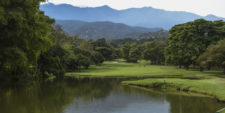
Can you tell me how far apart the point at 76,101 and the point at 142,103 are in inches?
289

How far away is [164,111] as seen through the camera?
71.4ft

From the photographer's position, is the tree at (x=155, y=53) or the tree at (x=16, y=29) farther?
the tree at (x=155, y=53)

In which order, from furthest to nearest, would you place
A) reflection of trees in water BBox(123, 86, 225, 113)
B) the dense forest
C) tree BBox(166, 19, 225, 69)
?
tree BBox(166, 19, 225, 69) → reflection of trees in water BBox(123, 86, 225, 113) → the dense forest

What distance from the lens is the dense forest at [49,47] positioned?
60.8ft

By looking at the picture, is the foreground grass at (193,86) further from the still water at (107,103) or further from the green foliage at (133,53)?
the green foliage at (133,53)

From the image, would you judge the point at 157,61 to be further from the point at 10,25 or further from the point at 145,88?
the point at 10,25

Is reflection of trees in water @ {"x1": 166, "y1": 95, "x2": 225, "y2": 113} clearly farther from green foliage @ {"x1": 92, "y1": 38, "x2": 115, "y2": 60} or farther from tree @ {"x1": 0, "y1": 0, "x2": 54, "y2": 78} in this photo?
green foliage @ {"x1": 92, "y1": 38, "x2": 115, "y2": 60}

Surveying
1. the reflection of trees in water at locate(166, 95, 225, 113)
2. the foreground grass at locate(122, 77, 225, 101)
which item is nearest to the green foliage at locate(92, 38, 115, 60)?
the foreground grass at locate(122, 77, 225, 101)

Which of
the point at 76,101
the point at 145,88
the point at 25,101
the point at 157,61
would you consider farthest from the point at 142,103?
the point at 157,61

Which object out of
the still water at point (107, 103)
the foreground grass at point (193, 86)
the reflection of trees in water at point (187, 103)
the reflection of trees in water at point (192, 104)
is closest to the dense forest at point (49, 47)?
the still water at point (107, 103)

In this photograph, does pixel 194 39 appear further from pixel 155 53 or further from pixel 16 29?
pixel 16 29

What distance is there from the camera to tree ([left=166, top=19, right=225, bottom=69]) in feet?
191

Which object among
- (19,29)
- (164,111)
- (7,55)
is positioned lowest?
(164,111)

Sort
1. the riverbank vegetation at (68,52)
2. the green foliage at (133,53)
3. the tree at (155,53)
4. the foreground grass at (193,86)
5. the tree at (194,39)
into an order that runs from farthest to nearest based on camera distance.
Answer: the green foliage at (133,53), the tree at (155,53), the tree at (194,39), the foreground grass at (193,86), the riverbank vegetation at (68,52)
